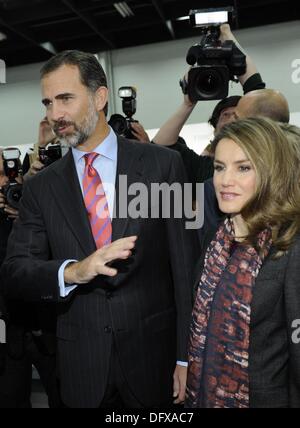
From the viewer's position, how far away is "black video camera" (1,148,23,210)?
219 centimetres

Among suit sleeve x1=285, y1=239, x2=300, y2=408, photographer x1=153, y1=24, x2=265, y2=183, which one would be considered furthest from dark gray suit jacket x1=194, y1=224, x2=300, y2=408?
photographer x1=153, y1=24, x2=265, y2=183

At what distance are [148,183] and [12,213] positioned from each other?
1.02 m

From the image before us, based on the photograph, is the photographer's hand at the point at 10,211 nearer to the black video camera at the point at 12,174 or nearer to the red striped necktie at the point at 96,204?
the black video camera at the point at 12,174

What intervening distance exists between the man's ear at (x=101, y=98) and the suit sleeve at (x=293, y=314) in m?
0.84

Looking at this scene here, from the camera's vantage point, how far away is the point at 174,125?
6.97ft

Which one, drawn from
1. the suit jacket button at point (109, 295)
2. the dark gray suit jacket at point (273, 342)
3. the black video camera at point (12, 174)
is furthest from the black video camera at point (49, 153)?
the dark gray suit jacket at point (273, 342)

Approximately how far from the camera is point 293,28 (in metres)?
5.98

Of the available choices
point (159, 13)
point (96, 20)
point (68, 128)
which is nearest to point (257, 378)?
point (68, 128)

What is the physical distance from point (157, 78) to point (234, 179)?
5.64m

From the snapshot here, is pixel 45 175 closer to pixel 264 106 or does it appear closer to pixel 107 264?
pixel 107 264

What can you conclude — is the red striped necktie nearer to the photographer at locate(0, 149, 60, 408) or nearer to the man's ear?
the man's ear

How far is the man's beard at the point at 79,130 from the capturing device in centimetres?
152

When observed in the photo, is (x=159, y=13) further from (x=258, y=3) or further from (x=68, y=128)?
(x=68, y=128)

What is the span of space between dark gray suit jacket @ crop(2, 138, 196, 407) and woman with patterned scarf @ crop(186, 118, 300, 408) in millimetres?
151
